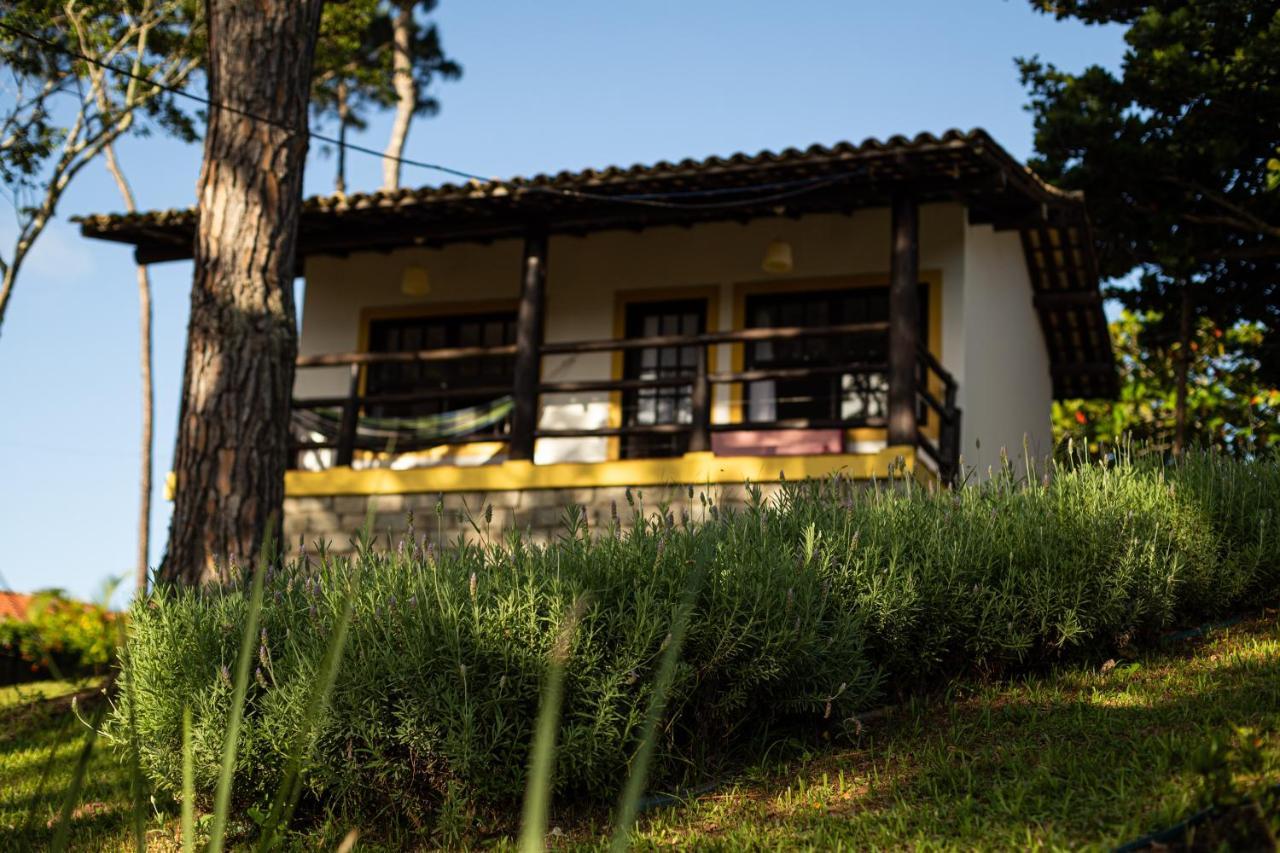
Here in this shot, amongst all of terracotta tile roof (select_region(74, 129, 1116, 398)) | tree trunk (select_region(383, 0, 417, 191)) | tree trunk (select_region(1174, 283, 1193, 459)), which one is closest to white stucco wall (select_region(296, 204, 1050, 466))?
terracotta tile roof (select_region(74, 129, 1116, 398))

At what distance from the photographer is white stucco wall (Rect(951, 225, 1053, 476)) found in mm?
11484

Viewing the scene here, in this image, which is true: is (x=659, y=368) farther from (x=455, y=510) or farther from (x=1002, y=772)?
(x=1002, y=772)

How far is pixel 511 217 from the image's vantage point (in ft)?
37.8

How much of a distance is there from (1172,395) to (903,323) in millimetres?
8747

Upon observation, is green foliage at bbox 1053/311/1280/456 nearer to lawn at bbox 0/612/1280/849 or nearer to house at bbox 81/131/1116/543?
house at bbox 81/131/1116/543

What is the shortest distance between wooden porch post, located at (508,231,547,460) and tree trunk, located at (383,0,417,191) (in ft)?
41.8

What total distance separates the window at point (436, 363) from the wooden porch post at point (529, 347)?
1.79 meters

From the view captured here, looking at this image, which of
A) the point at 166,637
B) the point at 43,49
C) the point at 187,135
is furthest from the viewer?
the point at 187,135

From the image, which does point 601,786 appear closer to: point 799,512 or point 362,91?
point 799,512

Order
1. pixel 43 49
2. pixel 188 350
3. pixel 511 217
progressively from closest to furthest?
pixel 188 350 < pixel 511 217 < pixel 43 49

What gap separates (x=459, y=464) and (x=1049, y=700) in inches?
312

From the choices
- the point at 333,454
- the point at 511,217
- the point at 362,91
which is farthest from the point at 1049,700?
the point at 362,91

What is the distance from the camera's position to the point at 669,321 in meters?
12.8

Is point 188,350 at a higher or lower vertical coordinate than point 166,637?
higher
